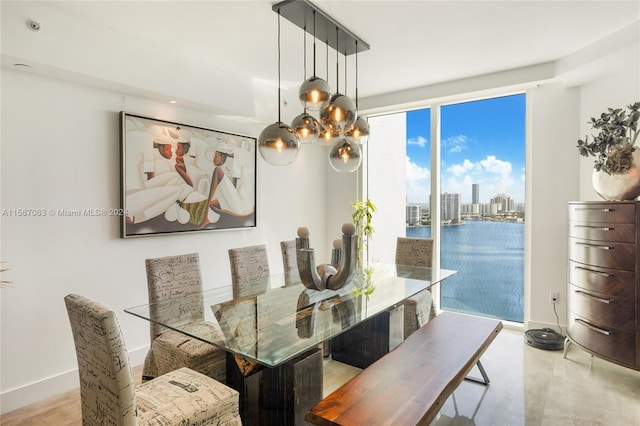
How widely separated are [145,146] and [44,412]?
2069 mm

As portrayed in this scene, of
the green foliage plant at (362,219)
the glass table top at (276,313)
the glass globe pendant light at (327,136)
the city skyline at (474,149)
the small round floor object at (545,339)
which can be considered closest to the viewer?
the glass table top at (276,313)

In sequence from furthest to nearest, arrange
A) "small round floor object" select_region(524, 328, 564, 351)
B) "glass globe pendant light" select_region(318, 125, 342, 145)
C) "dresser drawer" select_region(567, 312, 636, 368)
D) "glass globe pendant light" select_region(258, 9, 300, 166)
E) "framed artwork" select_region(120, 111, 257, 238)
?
"small round floor object" select_region(524, 328, 564, 351), "framed artwork" select_region(120, 111, 257, 238), "glass globe pendant light" select_region(318, 125, 342, 145), "dresser drawer" select_region(567, 312, 636, 368), "glass globe pendant light" select_region(258, 9, 300, 166)

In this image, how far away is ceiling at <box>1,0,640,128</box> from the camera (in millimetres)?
2521

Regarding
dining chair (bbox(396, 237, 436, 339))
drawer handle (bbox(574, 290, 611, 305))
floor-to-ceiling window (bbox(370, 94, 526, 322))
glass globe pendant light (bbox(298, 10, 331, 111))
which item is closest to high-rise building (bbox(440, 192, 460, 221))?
floor-to-ceiling window (bbox(370, 94, 526, 322))

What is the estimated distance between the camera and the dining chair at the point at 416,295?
10.4 ft

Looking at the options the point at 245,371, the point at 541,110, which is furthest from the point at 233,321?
the point at 541,110

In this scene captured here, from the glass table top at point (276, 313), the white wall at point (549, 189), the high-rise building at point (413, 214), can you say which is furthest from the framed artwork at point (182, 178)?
the white wall at point (549, 189)

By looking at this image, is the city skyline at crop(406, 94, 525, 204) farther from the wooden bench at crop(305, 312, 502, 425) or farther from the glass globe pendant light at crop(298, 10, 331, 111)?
the glass globe pendant light at crop(298, 10, 331, 111)

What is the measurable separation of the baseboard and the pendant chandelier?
2.26m

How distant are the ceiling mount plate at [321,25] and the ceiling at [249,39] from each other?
0.07 m

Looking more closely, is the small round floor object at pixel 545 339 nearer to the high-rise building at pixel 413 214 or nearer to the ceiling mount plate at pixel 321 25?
the high-rise building at pixel 413 214

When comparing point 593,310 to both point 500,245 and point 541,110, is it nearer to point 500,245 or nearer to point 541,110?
point 500,245

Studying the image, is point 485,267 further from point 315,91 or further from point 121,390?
point 121,390

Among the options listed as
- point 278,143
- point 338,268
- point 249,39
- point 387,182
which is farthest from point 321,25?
point 387,182
